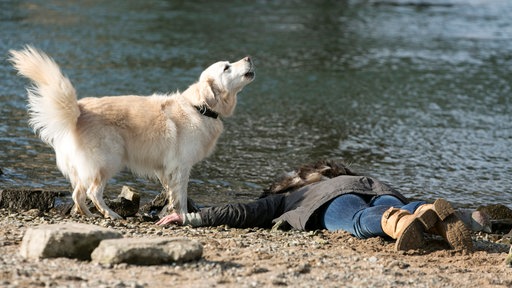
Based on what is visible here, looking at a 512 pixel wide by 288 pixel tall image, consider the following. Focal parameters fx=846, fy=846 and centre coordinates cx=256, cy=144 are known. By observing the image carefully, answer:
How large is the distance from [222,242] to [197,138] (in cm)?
175

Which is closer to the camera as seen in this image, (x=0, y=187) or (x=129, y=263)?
(x=129, y=263)

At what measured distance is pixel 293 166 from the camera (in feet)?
37.4

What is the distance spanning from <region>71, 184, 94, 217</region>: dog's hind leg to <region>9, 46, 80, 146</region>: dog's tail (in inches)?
25.1

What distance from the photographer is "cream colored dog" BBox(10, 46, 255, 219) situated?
7812 millimetres

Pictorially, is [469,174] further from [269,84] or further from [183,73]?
[183,73]

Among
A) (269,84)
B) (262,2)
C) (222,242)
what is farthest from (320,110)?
(262,2)

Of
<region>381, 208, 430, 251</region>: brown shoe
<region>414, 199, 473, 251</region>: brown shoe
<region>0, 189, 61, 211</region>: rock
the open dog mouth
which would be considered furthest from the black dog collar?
<region>414, 199, 473, 251</region>: brown shoe

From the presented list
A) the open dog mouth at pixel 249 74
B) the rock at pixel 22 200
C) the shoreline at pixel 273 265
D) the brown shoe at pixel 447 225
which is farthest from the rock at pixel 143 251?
the open dog mouth at pixel 249 74

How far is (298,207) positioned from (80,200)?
84.4 inches

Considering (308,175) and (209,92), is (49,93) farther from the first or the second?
(308,175)

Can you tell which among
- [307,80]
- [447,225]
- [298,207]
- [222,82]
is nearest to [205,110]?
[222,82]

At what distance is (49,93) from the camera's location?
25.5 feet

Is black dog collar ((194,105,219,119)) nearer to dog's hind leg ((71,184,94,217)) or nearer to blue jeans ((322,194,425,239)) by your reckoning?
dog's hind leg ((71,184,94,217))

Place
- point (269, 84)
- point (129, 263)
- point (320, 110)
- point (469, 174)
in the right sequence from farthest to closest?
point (269, 84)
point (320, 110)
point (469, 174)
point (129, 263)
